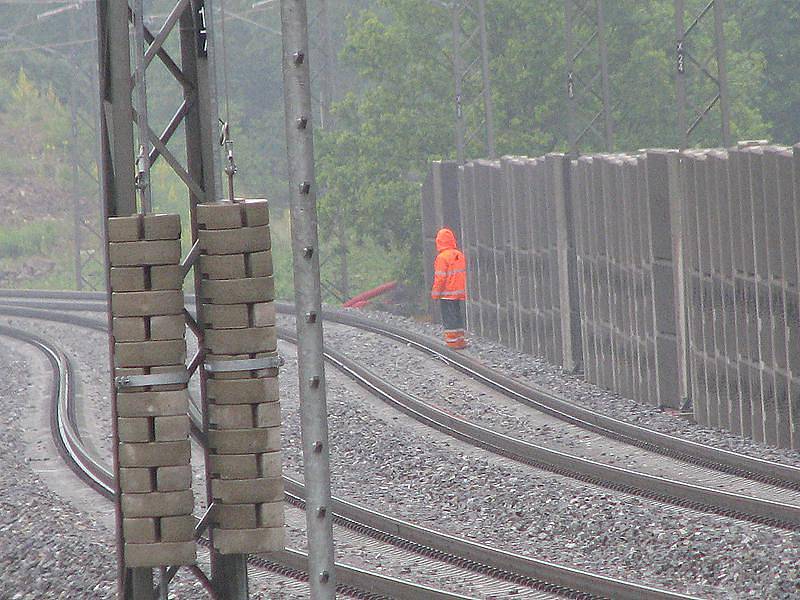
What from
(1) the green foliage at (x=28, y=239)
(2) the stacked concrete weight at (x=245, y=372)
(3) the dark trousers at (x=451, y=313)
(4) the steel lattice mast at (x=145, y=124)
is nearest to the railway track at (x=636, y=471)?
(3) the dark trousers at (x=451, y=313)

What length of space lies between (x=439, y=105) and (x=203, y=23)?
38.3m

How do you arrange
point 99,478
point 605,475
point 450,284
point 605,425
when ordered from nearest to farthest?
point 605,475, point 99,478, point 605,425, point 450,284

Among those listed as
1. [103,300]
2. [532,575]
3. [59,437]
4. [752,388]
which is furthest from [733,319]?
[103,300]

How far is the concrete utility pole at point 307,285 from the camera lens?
591cm

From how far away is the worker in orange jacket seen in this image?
24391 millimetres

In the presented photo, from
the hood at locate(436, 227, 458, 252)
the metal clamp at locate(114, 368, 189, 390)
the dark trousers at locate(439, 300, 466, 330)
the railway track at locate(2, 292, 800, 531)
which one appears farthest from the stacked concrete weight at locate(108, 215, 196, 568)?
the dark trousers at locate(439, 300, 466, 330)

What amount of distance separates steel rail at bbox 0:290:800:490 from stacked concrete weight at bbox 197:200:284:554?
25.3 feet

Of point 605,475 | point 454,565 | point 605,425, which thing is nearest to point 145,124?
point 454,565

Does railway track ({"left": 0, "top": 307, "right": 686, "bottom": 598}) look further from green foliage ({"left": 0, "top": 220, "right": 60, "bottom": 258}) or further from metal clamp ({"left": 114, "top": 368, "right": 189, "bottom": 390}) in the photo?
green foliage ({"left": 0, "top": 220, "right": 60, "bottom": 258})

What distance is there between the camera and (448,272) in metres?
24.6

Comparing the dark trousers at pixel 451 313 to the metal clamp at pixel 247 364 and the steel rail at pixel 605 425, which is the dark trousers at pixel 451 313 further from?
the metal clamp at pixel 247 364

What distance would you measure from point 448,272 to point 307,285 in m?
18.6

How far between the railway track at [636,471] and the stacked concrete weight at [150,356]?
21.7ft

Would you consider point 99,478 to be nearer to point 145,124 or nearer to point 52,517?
point 52,517
